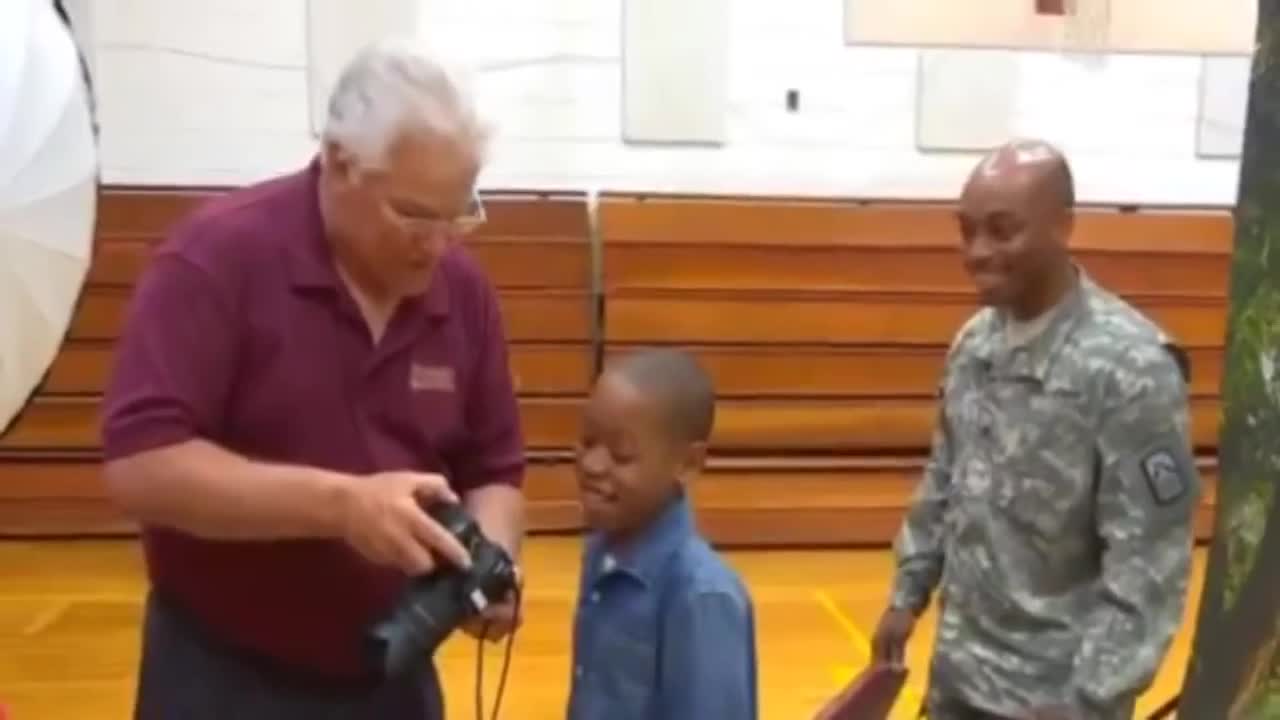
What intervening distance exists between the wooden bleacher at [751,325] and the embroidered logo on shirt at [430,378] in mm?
4814

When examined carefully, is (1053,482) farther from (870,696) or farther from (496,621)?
(496,621)

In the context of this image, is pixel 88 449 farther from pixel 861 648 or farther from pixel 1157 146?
pixel 1157 146

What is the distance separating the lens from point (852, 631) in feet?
18.8

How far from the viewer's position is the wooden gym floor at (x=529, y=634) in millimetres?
4984

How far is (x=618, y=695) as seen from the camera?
2.34 metres

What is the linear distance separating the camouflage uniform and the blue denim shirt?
52 centimetres

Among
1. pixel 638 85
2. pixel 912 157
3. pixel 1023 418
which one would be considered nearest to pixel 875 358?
pixel 912 157

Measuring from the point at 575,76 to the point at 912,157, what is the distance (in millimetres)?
1435

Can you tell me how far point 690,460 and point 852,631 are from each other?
3403 millimetres

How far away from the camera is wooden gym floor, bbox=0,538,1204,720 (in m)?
4.98

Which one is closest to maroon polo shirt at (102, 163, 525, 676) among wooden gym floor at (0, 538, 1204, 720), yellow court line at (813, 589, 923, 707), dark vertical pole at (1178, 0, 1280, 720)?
dark vertical pole at (1178, 0, 1280, 720)

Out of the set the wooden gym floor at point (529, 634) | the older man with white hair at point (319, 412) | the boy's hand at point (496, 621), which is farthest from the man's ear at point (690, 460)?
the wooden gym floor at point (529, 634)

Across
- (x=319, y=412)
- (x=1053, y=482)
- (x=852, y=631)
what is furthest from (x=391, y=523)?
(x=852, y=631)

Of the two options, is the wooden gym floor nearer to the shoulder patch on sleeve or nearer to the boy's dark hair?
the shoulder patch on sleeve
